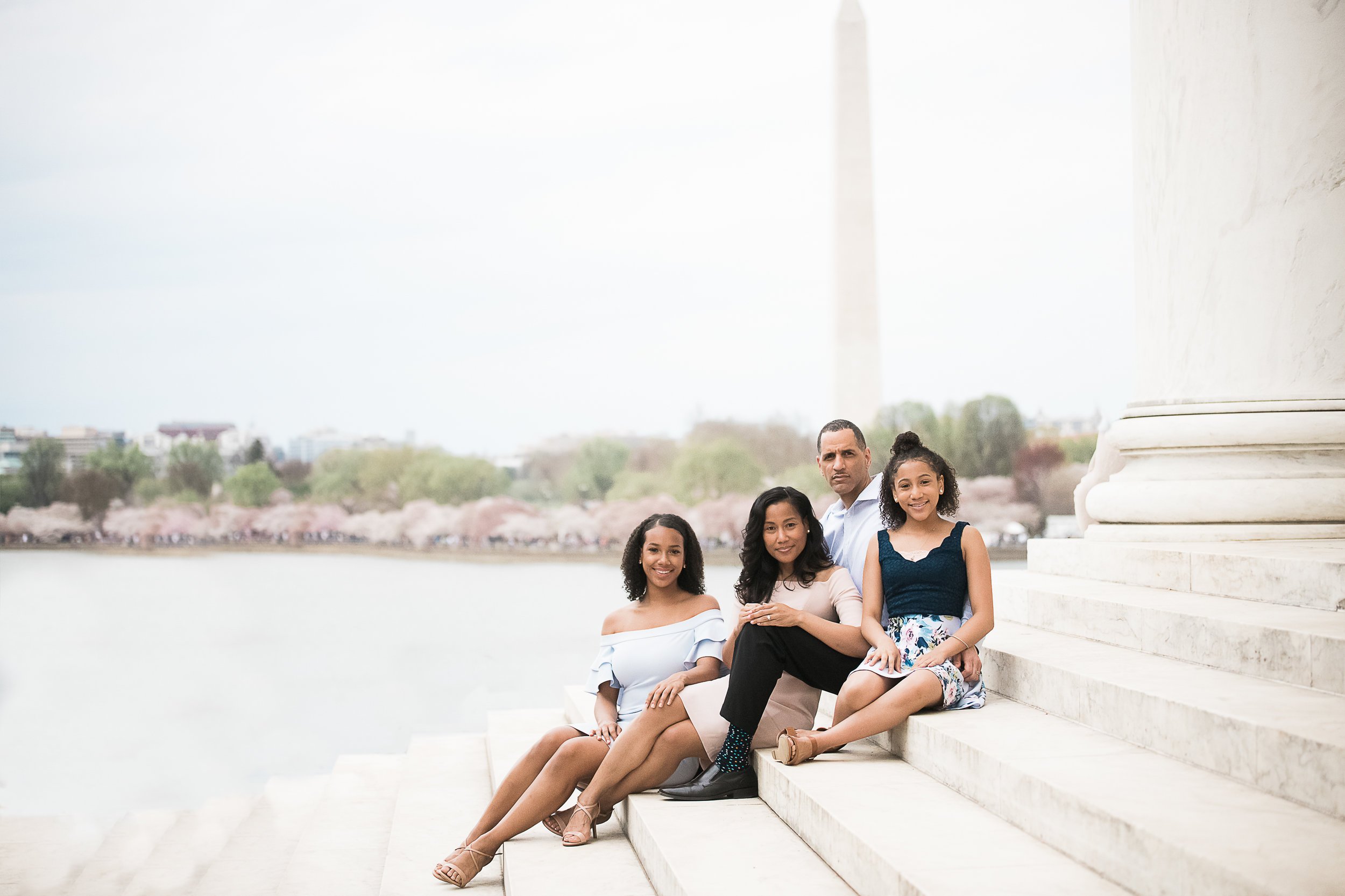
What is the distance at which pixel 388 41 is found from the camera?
48.8m

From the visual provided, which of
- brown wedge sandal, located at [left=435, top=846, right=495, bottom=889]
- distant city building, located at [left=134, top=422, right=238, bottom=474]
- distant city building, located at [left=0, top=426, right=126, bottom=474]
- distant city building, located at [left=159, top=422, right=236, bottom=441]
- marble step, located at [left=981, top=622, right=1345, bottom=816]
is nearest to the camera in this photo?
marble step, located at [left=981, top=622, right=1345, bottom=816]

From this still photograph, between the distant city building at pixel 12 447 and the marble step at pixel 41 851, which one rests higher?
the distant city building at pixel 12 447

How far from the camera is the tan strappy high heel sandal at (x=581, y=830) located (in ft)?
17.2

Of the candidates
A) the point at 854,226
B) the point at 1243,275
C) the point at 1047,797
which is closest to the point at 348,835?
the point at 1047,797

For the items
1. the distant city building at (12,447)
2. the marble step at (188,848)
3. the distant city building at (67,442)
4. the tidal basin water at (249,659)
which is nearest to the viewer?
the marble step at (188,848)

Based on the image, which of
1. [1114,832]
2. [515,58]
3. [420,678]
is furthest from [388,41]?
[1114,832]

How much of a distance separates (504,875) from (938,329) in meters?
43.1

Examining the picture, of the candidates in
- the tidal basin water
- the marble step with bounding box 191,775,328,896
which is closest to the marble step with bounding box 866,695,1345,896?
the marble step with bounding box 191,775,328,896

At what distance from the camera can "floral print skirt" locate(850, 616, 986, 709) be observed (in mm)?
5031

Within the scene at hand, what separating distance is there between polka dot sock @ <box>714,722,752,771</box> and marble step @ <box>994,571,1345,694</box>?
6.09 ft

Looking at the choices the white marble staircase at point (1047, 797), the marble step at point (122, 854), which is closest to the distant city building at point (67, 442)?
the marble step at point (122, 854)

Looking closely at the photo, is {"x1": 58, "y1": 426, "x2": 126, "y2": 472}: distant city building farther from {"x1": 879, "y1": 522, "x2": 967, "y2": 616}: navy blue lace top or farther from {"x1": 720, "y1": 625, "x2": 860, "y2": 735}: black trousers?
{"x1": 879, "y1": 522, "x2": 967, "y2": 616}: navy blue lace top

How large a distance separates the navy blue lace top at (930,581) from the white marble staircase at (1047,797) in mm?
407

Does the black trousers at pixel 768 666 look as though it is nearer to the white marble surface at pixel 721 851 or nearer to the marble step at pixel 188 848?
the white marble surface at pixel 721 851
